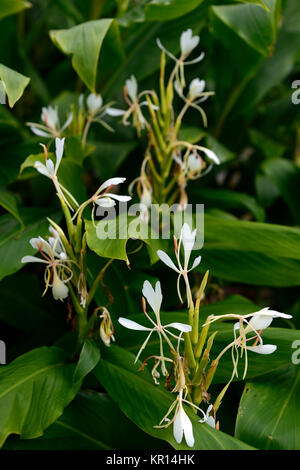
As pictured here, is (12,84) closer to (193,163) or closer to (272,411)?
(193,163)

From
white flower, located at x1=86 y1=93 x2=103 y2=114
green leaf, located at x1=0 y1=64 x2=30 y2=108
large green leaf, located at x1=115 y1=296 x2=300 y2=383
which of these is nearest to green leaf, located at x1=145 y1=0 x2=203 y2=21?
white flower, located at x1=86 y1=93 x2=103 y2=114

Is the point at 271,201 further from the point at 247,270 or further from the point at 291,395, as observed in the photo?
the point at 291,395

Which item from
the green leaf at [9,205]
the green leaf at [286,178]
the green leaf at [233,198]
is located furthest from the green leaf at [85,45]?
the green leaf at [286,178]

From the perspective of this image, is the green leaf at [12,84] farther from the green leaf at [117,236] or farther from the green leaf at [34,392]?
the green leaf at [34,392]

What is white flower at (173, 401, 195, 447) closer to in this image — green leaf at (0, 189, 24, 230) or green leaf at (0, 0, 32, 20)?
green leaf at (0, 189, 24, 230)
